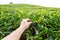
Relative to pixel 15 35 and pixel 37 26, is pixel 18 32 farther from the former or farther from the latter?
pixel 37 26

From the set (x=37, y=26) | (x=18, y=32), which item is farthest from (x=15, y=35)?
(x=37, y=26)

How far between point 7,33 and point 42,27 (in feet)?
1.64

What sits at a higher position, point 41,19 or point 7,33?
point 41,19

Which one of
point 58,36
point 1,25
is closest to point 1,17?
point 1,25

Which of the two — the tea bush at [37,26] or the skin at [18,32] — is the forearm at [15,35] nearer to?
the skin at [18,32]

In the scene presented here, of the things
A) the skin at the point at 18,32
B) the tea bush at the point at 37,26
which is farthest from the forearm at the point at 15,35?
the tea bush at the point at 37,26

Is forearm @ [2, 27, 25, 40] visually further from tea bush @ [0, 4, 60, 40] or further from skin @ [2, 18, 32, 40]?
tea bush @ [0, 4, 60, 40]

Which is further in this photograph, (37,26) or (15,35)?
(37,26)

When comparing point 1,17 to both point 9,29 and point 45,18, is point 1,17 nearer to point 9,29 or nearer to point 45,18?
point 9,29

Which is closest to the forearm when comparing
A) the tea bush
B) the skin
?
the skin

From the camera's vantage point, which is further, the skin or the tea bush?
the tea bush

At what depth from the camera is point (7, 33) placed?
2.83m

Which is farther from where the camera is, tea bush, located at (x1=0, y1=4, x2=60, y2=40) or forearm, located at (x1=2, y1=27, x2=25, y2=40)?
tea bush, located at (x1=0, y1=4, x2=60, y2=40)

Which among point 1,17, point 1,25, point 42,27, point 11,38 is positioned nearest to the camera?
point 11,38
